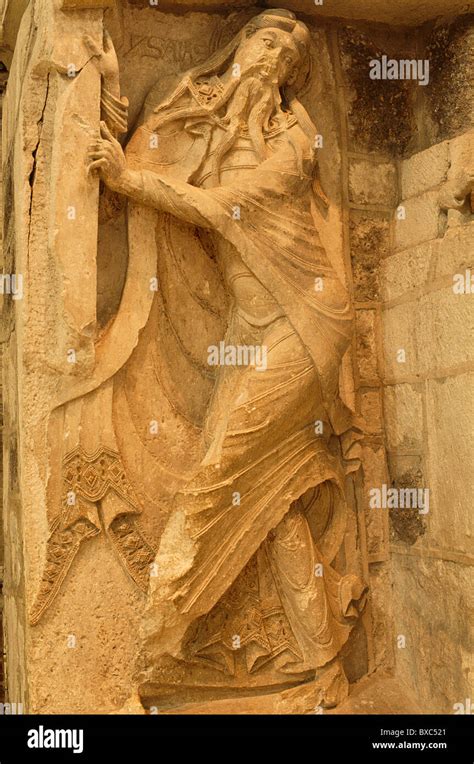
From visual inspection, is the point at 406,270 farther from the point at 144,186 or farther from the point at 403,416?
the point at 144,186

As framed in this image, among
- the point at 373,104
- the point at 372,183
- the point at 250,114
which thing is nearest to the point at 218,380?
the point at 250,114

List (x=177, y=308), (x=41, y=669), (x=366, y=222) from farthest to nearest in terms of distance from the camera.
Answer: (x=366, y=222), (x=177, y=308), (x=41, y=669)

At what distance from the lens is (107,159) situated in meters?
3.68

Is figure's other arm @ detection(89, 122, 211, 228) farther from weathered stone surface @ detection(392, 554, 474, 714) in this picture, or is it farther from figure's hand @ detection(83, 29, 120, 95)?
weathered stone surface @ detection(392, 554, 474, 714)

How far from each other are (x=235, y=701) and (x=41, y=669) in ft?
2.34

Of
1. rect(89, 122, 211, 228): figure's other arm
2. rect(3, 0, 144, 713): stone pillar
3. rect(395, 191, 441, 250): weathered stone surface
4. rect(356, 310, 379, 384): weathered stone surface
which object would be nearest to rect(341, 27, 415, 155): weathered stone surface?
rect(395, 191, 441, 250): weathered stone surface

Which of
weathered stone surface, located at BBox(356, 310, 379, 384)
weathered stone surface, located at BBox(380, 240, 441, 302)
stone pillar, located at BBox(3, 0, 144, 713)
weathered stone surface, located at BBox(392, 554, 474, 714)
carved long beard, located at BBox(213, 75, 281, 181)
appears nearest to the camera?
stone pillar, located at BBox(3, 0, 144, 713)

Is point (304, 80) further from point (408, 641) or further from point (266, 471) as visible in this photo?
point (408, 641)

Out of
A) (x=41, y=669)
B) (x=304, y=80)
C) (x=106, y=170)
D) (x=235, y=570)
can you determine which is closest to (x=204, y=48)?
(x=304, y=80)

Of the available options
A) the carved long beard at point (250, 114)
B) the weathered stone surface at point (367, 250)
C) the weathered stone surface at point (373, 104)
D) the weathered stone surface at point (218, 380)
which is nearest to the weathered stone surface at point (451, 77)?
the weathered stone surface at point (218, 380)

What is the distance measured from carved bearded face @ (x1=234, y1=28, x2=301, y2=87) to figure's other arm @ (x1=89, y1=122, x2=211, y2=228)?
1.74 ft

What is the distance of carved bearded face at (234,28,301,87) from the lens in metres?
3.97

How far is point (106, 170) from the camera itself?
12.1 ft

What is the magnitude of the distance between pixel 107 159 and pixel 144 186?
0.57ft
